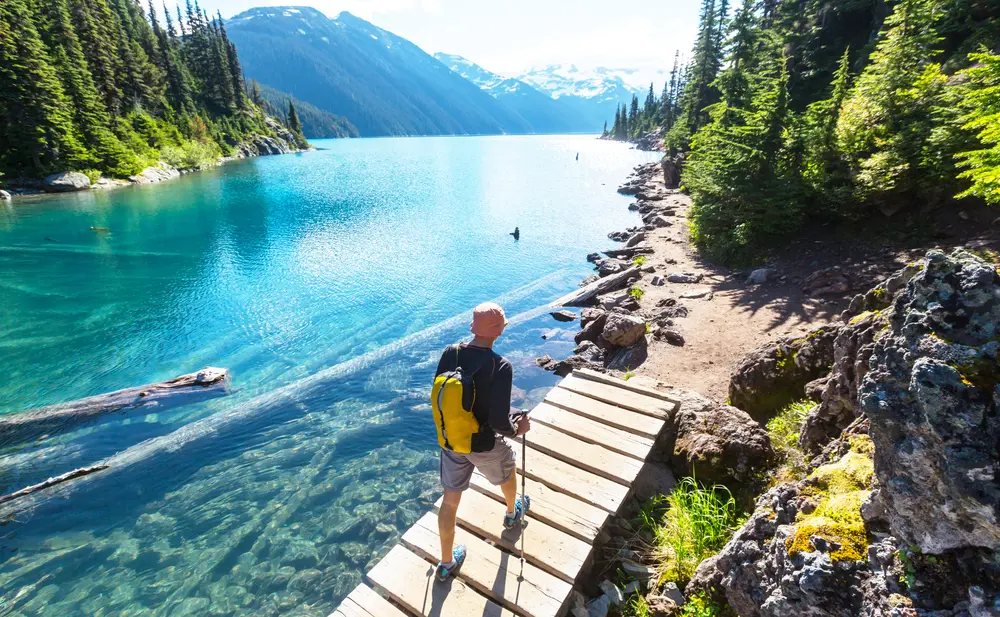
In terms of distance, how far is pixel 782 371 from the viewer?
8258 mm

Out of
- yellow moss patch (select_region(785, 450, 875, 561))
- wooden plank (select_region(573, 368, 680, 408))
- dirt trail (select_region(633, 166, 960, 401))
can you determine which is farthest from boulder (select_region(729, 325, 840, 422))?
yellow moss patch (select_region(785, 450, 875, 561))

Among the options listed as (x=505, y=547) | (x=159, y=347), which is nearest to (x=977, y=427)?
(x=505, y=547)

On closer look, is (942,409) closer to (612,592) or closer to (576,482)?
(612,592)

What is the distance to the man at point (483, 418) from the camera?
14.9 feet

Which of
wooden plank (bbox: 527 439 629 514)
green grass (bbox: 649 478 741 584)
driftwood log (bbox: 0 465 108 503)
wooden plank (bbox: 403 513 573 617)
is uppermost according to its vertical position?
wooden plank (bbox: 527 439 629 514)

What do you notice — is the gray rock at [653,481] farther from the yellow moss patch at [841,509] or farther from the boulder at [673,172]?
the boulder at [673,172]

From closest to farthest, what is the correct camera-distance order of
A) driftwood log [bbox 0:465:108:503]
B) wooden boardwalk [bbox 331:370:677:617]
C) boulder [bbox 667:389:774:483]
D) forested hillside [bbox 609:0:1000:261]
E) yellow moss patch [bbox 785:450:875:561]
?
yellow moss patch [bbox 785:450:875:561], wooden boardwalk [bbox 331:370:677:617], boulder [bbox 667:389:774:483], driftwood log [bbox 0:465:108:503], forested hillside [bbox 609:0:1000:261]

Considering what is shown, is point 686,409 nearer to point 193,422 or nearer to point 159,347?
point 193,422

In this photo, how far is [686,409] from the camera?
835 centimetres

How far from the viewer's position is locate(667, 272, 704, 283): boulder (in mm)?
18359

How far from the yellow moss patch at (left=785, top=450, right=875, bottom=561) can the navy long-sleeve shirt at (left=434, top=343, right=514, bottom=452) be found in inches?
105

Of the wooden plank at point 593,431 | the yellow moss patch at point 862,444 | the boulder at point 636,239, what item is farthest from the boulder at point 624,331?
the boulder at point 636,239

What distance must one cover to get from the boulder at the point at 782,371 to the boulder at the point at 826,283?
615cm

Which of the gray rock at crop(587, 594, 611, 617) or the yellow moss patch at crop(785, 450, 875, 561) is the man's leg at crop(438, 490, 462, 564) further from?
the yellow moss patch at crop(785, 450, 875, 561)
